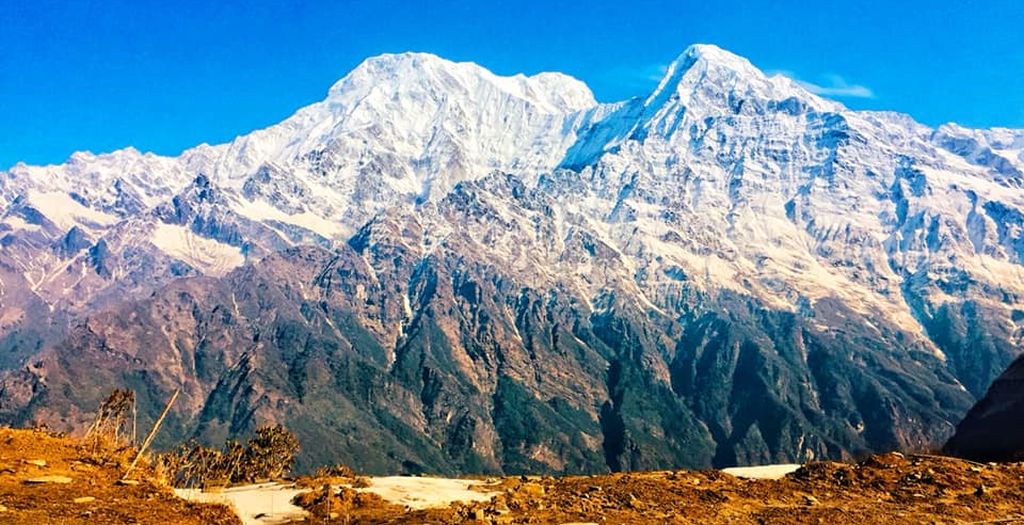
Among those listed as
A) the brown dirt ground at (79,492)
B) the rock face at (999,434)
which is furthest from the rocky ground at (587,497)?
the rock face at (999,434)

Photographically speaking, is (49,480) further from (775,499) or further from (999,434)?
(999,434)

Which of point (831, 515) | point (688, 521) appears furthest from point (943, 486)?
point (688, 521)

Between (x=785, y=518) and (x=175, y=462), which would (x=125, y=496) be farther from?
(x=785, y=518)

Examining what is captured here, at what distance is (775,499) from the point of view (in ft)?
111

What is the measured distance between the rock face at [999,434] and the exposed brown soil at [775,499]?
426 inches

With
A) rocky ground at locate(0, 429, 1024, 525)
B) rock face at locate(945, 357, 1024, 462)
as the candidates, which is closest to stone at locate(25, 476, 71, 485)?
rocky ground at locate(0, 429, 1024, 525)

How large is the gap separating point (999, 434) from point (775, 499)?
28.0 m

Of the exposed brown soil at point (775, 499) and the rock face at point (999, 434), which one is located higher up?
the rock face at point (999, 434)

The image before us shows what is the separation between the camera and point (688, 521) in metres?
29.0

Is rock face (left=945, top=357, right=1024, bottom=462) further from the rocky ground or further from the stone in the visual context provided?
the stone

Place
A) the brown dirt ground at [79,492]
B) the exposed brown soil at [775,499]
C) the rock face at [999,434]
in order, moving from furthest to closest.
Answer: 1. the rock face at [999,434]
2. the exposed brown soil at [775,499]
3. the brown dirt ground at [79,492]

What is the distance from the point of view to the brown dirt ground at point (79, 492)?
2519 cm

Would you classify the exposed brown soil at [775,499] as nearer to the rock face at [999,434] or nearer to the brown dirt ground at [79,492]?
the brown dirt ground at [79,492]

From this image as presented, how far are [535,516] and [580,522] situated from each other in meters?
1.91
